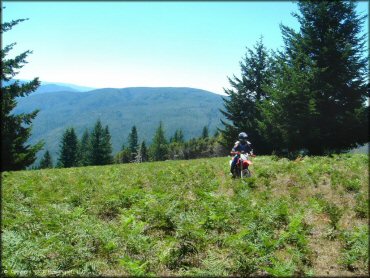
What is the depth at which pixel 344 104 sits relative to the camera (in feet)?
91.2

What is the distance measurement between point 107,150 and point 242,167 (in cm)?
7233

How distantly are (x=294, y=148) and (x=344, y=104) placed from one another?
18.9ft

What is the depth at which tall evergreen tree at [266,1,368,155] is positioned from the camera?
88.3 ft

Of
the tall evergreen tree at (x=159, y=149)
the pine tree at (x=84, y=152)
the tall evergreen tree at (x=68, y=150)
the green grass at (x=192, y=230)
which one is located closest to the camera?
the green grass at (x=192, y=230)

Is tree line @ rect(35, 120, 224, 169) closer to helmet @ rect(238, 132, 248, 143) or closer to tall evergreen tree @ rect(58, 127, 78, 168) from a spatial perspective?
tall evergreen tree @ rect(58, 127, 78, 168)

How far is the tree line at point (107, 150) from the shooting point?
8231cm

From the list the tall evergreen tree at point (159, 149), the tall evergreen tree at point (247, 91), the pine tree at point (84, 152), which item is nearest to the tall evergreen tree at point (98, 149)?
the pine tree at point (84, 152)

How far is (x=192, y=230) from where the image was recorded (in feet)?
23.0

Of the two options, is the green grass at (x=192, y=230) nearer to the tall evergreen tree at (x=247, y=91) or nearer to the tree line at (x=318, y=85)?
the tree line at (x=318, y=85)

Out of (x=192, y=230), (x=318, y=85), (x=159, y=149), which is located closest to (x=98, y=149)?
(x=159, y=149)

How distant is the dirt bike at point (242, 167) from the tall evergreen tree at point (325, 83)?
47.4 ft

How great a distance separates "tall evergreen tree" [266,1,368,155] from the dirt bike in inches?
568

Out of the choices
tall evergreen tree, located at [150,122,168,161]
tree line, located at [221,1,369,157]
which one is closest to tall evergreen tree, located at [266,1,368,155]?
tree line, located at [221,1,369,157]

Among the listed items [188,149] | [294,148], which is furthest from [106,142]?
[294,148]
